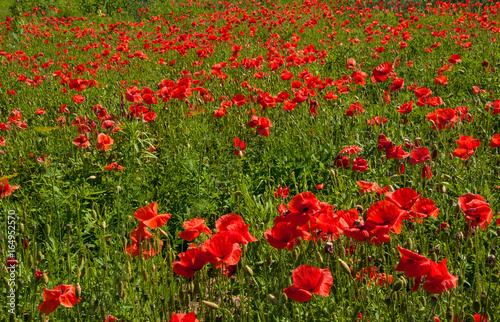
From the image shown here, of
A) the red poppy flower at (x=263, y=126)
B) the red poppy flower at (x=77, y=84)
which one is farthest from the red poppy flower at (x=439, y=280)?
the red poppy flower at (x=77, y=84)

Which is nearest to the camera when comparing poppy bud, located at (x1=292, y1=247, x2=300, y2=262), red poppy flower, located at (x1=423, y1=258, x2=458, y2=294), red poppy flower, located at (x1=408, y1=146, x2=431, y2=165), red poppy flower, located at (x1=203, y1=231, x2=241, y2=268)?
red poppy flower, located at (x1=423, y1=258, x2=458, y2=294)

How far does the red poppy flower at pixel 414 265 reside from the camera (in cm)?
111

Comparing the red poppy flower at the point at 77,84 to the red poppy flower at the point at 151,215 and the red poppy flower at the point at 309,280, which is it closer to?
the red poppy flower at the point at 151,215

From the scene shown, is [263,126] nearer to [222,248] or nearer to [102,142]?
[102,142]

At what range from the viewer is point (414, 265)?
1.13 m

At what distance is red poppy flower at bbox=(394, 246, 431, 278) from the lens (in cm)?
111

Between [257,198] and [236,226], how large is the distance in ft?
4.71

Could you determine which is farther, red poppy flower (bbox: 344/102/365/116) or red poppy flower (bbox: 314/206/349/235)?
red poppy flower (bbox: 344/102/365/116)

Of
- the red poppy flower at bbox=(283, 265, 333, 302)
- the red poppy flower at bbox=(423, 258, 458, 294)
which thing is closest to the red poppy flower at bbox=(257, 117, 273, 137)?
the red poppy flower at bbox=(283, 265, 333, 302)

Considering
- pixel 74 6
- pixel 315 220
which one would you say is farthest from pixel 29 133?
pixel 74 6

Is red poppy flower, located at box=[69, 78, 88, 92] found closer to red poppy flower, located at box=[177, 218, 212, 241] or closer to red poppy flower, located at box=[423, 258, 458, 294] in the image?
red poppy flower, located at box=[177, 218, 212, 241]

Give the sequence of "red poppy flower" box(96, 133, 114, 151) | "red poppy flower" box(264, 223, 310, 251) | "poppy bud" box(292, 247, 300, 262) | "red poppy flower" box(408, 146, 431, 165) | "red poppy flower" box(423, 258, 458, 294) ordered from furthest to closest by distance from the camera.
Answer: "red poppy flower" box(96, 133, 114, 151) → "red poppy flower" box(408, 146, 431, 165) → "poppy bud" box(292, 247, 300, 262) → "red poppy flower" box(264, 223, 310, 251) → "red poppy flower" box(423, 258, 458, 294)

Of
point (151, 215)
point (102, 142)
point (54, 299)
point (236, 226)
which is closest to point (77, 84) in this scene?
point (102, 142)

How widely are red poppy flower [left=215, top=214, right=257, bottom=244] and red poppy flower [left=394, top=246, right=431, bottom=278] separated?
0.47 metres
